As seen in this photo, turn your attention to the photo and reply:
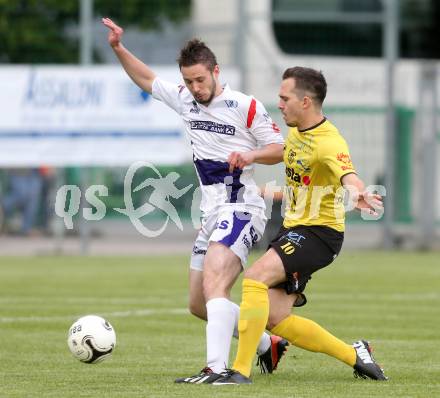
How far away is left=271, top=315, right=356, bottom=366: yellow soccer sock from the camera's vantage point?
8.37m

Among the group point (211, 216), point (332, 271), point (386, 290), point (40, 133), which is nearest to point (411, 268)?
point (332, 271)

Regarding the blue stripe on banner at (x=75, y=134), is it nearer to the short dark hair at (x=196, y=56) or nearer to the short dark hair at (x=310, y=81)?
the short dark hair at (x=196, y=56)

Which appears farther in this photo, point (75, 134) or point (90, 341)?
point (75, 134)

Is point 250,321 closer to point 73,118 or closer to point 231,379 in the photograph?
point 231,379

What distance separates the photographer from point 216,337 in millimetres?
8133

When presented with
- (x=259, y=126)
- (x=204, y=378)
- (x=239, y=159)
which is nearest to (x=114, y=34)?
(x=259, y=126)

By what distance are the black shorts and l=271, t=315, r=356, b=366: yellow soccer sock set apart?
24 centimetres

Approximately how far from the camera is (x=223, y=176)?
8.75 m

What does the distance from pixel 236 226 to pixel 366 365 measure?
49.2 inches

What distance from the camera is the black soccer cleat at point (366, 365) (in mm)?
8391

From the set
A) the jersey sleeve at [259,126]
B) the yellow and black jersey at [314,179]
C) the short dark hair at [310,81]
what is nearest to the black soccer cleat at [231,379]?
the yellow and black jersey at [314,179]

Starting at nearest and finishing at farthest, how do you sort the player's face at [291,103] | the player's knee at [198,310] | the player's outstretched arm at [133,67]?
1. the player's face at [291,103]
2. the player's knee at [198,310]
3. the player's outstretched arm at [133,67]

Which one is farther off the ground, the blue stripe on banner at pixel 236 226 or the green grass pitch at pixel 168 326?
the blue stripe on banner at pixel 236 226

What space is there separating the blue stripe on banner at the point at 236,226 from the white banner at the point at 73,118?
44.2 feet
